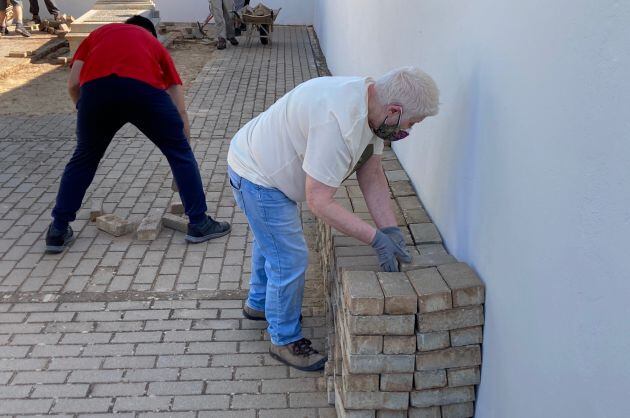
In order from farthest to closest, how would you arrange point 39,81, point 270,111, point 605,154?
1. point 39,81
2. point 270,111
3. point 605,154

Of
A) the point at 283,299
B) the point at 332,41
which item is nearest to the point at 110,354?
the point at 283,299

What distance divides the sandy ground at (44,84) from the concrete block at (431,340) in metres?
7.24

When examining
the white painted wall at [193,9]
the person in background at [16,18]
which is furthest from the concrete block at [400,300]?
the white painted wall at [193,9]

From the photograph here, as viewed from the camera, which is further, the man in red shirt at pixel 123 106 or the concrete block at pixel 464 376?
the man in red shirt at pixel 123 106

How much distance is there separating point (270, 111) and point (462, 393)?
1.58 meters

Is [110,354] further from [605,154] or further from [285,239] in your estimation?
[605,154]

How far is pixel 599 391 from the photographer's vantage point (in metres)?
1.79

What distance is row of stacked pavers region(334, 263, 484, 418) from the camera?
8.66 ft

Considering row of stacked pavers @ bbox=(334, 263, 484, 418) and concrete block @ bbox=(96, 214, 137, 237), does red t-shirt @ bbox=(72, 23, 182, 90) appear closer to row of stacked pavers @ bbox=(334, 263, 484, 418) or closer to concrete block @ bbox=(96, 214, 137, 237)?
concrete block @ bbox=(96, 214, 137, 237)

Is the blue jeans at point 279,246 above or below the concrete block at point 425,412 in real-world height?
above

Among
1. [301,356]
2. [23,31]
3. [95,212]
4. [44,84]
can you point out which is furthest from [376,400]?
[23,31]

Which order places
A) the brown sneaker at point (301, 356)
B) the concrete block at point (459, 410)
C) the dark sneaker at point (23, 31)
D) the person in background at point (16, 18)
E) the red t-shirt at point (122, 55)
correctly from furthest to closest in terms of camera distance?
the dark sneaker at point (23, 31), the person in background at point (16, 18), the red t-shirt at point (122, 55), the brown sneaker at point (301, 356), the concrete block at point (459, 410)

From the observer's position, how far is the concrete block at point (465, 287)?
8.83 feet

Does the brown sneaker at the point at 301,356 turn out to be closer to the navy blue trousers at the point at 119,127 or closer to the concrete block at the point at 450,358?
the concrete block at the point at 450,358
